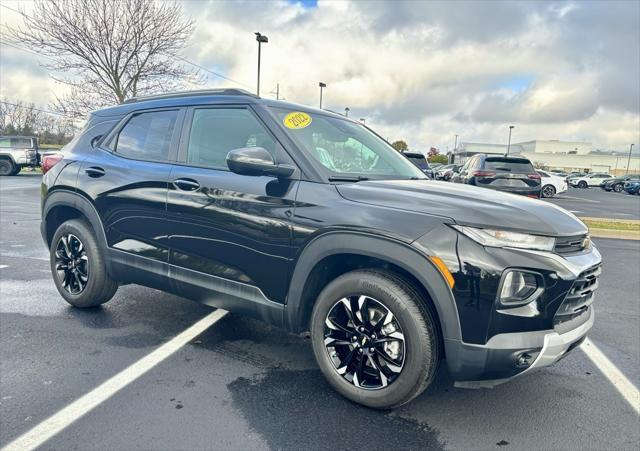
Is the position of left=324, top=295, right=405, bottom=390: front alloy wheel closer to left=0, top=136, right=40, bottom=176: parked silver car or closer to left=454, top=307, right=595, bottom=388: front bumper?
left=454, top=307, right=595, bottom=388: front bumper

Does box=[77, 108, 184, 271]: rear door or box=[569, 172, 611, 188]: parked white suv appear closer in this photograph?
box=[77, 108, 184, 271]: rear door

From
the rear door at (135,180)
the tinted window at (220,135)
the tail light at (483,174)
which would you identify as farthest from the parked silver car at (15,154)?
the tinted window at (220,135)

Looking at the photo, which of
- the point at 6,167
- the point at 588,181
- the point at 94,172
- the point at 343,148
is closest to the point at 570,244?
the point at 343,148

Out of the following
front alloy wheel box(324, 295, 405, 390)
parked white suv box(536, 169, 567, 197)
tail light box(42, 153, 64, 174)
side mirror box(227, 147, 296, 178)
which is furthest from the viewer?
parked white suv box(536, 169, 567, 197)

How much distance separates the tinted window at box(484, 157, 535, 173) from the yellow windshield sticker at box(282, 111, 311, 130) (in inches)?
347

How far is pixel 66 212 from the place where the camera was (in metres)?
4.17

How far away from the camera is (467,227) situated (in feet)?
7.43

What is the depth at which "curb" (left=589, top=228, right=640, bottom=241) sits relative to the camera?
30.5 feet

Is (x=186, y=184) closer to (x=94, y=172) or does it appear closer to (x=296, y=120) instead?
(x=296, y=120)

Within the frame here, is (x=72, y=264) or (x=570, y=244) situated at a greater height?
(x=570, y=244)

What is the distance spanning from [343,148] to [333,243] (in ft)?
3.24

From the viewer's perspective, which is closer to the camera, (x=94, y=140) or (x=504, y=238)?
(x=504, y=238)

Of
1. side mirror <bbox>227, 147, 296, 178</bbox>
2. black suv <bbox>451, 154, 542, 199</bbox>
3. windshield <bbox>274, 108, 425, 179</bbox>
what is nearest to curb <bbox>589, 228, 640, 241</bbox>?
black suv <bbox>451, 154, 542, 199</bbox>

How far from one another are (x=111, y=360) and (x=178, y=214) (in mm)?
1132
